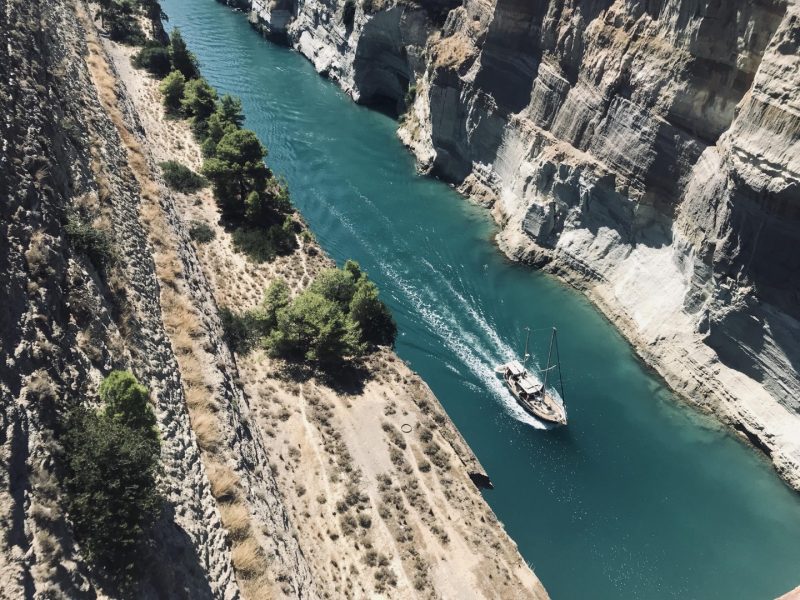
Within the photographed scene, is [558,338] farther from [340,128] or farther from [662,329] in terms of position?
[340,128]

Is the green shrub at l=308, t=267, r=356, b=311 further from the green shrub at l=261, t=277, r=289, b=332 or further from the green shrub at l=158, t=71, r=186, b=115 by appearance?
the green shrub at l=158, t=71, r=186, b=115

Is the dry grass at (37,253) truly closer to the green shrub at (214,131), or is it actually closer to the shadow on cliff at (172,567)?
the shadow on cliff at (172,567)

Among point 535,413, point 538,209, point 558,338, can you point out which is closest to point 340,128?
point 538,209

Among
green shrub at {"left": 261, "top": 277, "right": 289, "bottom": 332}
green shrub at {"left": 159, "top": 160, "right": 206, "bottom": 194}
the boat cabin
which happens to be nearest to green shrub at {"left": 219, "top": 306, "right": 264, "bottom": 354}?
green shrub at {"left": 261, "top": 277, "right": 289, "bottom": 332}

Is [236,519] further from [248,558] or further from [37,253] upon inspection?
[37,253]

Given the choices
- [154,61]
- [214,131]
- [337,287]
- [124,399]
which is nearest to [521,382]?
[337,287]
